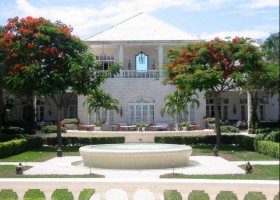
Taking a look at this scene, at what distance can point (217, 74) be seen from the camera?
23203mm

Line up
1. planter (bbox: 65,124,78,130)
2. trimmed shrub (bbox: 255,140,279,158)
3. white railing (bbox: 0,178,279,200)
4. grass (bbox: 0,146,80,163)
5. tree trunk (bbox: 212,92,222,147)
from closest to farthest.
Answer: white railing (bbox: 0,178,279,200) < trimmed shrub (bbox: 255,140,279,158) < grass (bbox: 0,146,80,163) < tree trunk (bbox: 212,92,222,147) < planter (bbox: 65,124,78,130)

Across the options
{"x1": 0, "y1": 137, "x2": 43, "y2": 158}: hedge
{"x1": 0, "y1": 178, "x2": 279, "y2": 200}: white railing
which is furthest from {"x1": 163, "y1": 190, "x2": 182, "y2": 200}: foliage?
{"x1": 0, "y1": 137, "x2": 43, "y2": 158}: hedge

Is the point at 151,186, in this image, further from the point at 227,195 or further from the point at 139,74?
the point at 139,74

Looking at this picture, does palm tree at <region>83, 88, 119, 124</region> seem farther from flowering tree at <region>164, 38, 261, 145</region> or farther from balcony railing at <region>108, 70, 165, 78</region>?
flowering tree at <region>164, 38, 261, 145</region>

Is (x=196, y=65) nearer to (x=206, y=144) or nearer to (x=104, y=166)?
(x=206, y=144)

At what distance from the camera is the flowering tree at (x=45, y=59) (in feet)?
78.9

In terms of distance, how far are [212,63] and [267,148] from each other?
22.6 feet

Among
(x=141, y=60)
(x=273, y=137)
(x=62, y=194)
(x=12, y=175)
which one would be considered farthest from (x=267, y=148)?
(x=141, y=60)

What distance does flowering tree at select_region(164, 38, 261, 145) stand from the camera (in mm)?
23297

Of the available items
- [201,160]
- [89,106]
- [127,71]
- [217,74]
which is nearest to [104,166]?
[201,160]

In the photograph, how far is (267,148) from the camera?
2012 cm

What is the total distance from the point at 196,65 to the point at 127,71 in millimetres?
15121

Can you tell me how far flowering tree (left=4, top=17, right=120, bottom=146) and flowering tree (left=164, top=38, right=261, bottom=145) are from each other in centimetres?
511

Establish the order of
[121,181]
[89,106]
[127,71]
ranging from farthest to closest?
[127,71]
[89,106]
[121,181]
